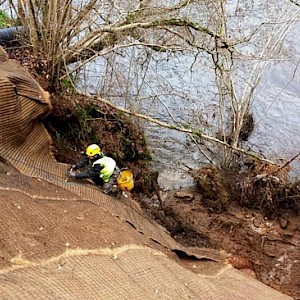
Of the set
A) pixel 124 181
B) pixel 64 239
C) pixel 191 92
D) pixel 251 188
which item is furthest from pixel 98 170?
pixel 191 92

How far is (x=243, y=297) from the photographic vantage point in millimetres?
6352

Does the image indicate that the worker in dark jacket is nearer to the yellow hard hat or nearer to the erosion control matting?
the yellow hard hat

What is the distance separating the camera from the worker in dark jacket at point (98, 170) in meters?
8.17

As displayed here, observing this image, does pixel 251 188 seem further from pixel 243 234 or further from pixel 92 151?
pixel 92 151

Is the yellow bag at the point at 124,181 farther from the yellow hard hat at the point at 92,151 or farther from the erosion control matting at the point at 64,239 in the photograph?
the yellow hard hat at the point at 92,151

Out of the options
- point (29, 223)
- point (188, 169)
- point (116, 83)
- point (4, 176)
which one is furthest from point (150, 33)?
point (29, 223)

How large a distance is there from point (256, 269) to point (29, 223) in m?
5.14

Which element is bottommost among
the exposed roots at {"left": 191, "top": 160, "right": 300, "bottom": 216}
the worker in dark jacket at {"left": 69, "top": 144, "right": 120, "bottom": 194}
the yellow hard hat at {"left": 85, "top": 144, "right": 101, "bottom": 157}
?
the exposed roots at {"left": 191, "top": 160, "right": 300, "bottom": 216}

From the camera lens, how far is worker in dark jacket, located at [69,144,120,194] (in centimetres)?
817

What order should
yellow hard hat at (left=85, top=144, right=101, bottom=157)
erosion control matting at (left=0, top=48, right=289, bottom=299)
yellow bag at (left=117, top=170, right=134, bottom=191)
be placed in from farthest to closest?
yellow bag at (left=117, top=170, right=134, bottom=191), yellow hard hat at (left=85, top=144, right=101, bottom=157), erosion control matting at (left=0, top=48, right=289, bottom=299)

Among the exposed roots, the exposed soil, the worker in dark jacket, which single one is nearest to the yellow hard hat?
the worker in dark jacket

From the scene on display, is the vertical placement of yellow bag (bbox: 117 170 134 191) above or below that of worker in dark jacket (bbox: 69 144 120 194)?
below

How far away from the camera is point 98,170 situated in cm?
815

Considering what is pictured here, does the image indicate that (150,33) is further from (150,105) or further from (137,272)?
(137,272)
